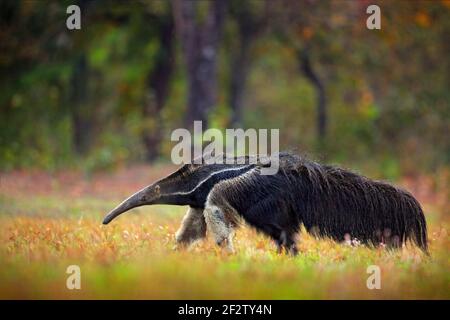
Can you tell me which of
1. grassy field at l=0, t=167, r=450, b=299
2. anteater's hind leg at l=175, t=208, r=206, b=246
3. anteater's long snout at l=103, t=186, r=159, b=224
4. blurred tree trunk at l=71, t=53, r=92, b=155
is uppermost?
blurred tree trunk at l=71, t=53, r=92, b=155

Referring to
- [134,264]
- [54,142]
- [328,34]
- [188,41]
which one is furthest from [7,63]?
[134,264]

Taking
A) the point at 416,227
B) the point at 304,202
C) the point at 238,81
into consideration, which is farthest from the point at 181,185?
the point at 238,81

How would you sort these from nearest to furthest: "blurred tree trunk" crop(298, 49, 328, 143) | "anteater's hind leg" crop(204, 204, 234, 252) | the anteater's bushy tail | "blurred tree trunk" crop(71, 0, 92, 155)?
"anteater's hind leg" crop(204, 204, 234, 252) < the anteater's bushy tail < "blurred tree trunk" crop(298, 49, 328, 143) < "blurred tree trunk" crop(71, 0, 92, 155)

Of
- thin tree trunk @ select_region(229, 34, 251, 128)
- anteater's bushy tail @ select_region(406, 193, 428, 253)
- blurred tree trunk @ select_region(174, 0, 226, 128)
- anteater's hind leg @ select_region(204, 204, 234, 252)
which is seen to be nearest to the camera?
anteater's hind leg @ select_region(204, 204, 234, 252)

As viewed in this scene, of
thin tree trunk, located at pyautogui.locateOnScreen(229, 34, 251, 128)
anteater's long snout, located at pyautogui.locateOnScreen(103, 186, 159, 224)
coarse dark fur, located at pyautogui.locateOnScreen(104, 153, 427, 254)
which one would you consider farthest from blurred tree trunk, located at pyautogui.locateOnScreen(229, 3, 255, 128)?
coarse dark fur, located at pyautogui.locateOnScreen(104, 153, 427, 254)

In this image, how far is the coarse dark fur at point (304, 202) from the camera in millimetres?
7520

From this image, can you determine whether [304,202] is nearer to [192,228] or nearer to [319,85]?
[192,228]

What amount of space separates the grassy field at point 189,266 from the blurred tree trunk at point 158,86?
34.1 ft

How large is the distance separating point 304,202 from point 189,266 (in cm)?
188

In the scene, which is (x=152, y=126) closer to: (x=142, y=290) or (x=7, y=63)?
(x=7, y=63)

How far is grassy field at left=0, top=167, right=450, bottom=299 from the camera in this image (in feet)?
18.7

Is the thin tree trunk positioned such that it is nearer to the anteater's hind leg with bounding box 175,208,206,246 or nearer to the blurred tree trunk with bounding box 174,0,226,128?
the blurred tree trunk with bounding box 174,0,226,128

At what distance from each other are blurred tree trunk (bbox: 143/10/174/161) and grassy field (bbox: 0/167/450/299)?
1039 centimetres

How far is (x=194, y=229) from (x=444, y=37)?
1588cm
